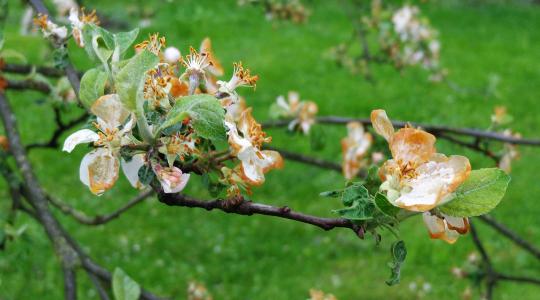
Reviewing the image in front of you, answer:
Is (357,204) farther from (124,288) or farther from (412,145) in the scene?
(124,288)

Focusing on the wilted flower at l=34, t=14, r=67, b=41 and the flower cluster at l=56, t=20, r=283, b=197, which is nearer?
the flower cluster at l=56, t=20, r=283, b=197

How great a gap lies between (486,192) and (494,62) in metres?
8.35

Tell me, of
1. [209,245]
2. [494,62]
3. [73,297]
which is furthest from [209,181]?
[494,62]

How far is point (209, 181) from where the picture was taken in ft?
3.25

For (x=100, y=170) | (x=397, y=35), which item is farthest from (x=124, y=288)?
(x=397, y=35)

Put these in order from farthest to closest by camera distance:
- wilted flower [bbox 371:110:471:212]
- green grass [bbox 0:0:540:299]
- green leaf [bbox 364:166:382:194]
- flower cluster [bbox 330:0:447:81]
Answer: green grass [bbox 0:0:540:299] → flower cluster [bbox 330:0:447:81] → green leaf [bbox 364:166:382:194] → wilted flower [bbox 371:110:471:212]

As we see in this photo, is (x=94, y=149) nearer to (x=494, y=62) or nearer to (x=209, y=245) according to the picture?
(x=209, y=245)

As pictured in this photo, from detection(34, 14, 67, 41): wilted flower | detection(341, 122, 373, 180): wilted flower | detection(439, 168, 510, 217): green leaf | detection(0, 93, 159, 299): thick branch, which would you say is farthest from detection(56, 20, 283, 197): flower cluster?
detection(341, 122, 373, 180): wilted flower

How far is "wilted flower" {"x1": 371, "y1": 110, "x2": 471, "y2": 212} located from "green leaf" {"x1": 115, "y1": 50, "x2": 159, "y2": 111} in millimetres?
279

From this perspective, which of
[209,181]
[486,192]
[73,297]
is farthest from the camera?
[73,297]

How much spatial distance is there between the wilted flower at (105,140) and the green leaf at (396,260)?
0.35 m

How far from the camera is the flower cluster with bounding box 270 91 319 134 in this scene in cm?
233

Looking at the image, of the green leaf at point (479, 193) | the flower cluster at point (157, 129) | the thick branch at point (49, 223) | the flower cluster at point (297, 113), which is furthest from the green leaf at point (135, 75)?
the flower cluster at point (297, 113)

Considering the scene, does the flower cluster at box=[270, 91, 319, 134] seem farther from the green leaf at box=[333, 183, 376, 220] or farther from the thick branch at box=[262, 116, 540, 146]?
the green leaf at box=[333, 183, 376, 220]
